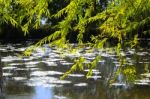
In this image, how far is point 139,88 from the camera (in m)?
10.1

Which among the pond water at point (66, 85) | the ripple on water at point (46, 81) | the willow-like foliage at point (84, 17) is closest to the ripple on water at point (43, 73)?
the pond water at point (66, 85)

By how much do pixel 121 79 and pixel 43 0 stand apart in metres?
9.80

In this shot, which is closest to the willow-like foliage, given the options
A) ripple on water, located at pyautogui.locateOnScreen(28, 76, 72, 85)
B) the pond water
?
the pond water

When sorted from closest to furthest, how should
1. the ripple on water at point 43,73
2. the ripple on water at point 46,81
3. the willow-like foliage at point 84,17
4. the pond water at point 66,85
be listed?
the willow-like foliage at point 84,17 < the pond water at point 66,85 < the ripple on water at point 46,81 < the ripple on water at point 43,73

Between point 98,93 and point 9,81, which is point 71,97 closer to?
point 98,93

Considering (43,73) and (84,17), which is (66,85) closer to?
Result: (43,73)

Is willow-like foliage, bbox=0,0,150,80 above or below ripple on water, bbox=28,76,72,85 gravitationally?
above

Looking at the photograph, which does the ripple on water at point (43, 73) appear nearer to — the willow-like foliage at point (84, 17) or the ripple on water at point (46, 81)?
the ripple on water at point (46, 81)

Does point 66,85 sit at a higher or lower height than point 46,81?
lower

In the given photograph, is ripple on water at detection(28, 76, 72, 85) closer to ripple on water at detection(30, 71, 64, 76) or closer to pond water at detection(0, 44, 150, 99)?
pond water at detection(0, 44, 150, 99)

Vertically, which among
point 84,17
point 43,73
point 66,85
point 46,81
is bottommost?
point 66,85

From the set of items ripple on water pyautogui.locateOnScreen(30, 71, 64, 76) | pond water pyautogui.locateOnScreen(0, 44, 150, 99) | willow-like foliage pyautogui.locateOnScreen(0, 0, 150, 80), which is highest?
willow-like foliage pyautogui.locateOnScreen(0, 0, 150, 80)

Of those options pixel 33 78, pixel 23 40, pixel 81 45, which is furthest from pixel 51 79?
pixel 23 40

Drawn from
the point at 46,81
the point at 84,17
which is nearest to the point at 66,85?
the point at 46,81
